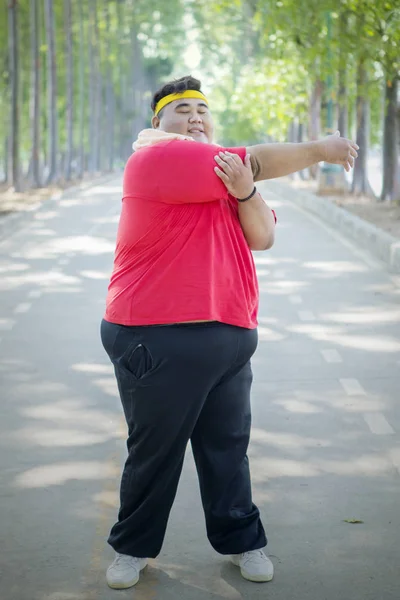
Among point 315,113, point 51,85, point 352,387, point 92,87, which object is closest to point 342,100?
point 315,113

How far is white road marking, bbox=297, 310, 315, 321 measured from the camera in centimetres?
1149

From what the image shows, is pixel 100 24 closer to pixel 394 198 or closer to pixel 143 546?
pixel 394 198

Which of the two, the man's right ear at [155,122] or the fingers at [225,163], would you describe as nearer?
the fingers at [225,163]

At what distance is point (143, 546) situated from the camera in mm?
4688

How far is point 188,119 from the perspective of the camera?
4.43 m

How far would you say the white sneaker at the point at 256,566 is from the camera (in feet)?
15.4

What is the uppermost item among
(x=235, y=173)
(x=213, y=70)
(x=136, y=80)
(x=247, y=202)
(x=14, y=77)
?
(x=213, y=70)

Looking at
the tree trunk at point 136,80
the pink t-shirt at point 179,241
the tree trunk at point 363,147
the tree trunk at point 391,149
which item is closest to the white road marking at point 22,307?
the pink t-shirt at point 179,241

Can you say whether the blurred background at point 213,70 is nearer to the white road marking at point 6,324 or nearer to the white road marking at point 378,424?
the white road marking at point 378,424

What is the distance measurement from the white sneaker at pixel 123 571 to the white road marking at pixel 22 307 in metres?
7.55

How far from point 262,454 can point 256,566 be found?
6.46 ft

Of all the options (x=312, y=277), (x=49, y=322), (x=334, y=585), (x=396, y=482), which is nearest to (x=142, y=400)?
(x=334, y=585)

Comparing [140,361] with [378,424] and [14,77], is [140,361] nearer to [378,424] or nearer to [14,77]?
[378,424]

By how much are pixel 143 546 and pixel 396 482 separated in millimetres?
1828
